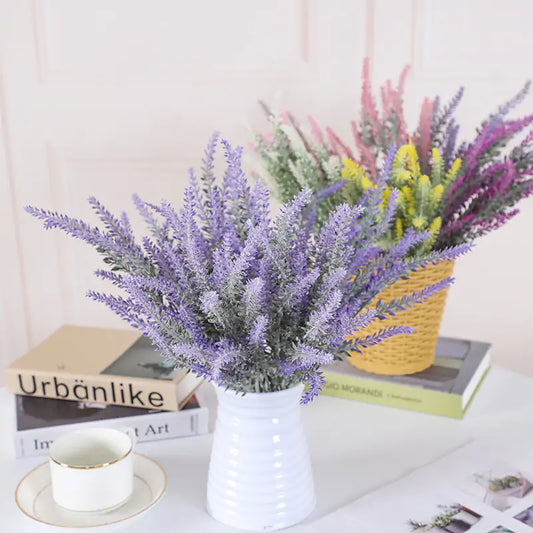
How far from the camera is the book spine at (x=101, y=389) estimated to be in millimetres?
1003

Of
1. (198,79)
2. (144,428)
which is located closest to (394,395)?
(144,428)

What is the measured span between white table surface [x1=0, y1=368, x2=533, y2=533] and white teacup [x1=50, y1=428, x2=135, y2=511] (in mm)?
35

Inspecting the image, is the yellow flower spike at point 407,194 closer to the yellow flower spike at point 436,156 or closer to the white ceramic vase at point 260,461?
the yellow flower spike at point 436,156

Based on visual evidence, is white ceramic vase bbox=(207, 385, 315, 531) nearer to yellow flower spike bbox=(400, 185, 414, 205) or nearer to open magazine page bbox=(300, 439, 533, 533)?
open magazine page bbox=(300, 439, 533, 533)

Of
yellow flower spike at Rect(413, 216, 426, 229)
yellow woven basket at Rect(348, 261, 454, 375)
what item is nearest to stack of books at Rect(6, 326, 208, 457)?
yellow woven basket at Rect(348, 261, 454, 375)

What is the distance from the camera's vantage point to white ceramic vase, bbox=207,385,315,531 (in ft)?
2.55

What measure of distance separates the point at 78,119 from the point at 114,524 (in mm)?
1006

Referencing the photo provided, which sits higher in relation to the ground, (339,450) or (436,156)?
(436,156)

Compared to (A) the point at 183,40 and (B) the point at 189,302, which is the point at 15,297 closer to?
(A) the point at 183,40

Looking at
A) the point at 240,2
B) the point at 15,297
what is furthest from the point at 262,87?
the point at 15,297

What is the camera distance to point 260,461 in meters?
0.78

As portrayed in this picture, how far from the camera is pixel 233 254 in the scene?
0.73m

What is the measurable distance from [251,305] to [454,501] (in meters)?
0.36

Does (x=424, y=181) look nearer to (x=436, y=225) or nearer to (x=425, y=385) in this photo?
(x=436, y=225)
